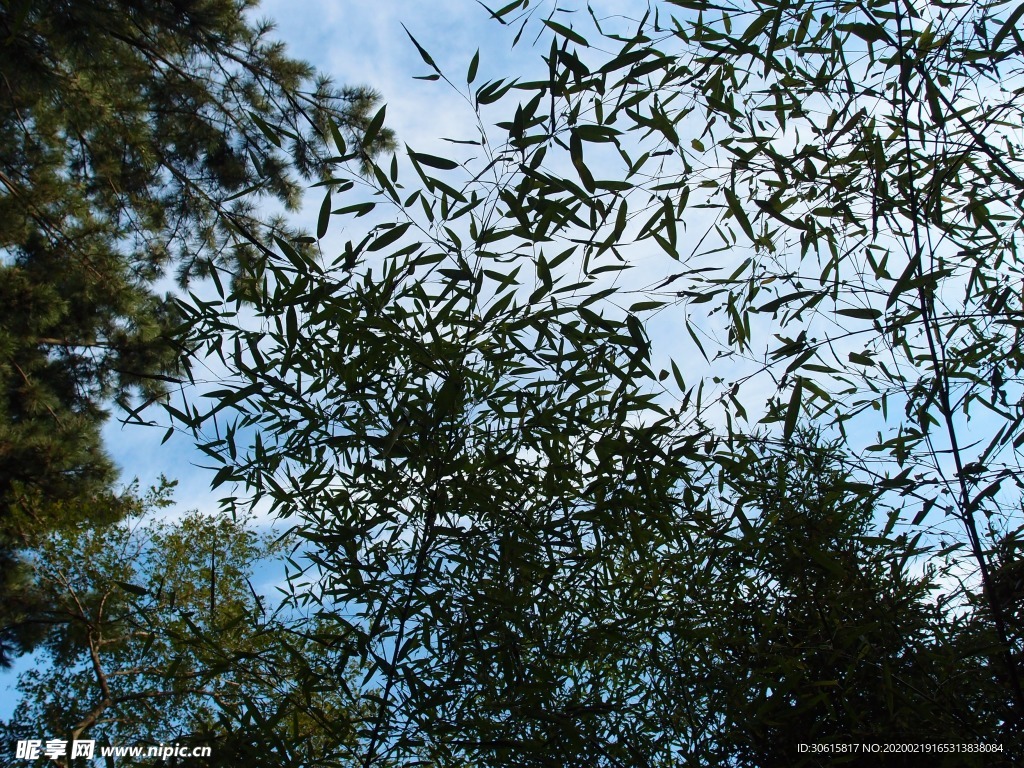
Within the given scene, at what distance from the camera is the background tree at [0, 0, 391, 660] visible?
5.06 meters

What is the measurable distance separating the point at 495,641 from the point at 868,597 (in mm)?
967

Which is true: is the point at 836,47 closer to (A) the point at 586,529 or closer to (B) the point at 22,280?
(A) the point at 586,529

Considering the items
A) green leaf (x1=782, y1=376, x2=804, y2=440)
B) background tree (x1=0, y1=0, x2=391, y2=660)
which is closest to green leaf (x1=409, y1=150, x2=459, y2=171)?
green leaf (x1=782, y1=376, x2=804, y2=440)

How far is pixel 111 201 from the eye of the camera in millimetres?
6250

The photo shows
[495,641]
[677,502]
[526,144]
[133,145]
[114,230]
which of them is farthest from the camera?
[114,230]

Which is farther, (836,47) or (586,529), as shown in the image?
(586,529)

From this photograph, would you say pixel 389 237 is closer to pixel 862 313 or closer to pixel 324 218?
pixel 324 218

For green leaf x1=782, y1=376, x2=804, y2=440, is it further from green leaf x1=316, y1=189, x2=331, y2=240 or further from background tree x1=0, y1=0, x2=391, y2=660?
background tree x1=0, y1=0, x2=391, y2=660

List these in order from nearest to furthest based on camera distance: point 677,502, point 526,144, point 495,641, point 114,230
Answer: point 526,144
point 495,641
point 677,502
point 114,230

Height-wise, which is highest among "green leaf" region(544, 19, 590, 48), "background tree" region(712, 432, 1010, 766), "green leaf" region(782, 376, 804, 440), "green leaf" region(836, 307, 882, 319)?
"green leaf" region(544, 19, 590, 48)

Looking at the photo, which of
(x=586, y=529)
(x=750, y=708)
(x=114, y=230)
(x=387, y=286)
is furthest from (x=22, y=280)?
(x=750, y=708)

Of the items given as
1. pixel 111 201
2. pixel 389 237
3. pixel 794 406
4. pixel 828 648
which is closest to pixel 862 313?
pixel 794 406

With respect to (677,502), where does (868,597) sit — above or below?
below

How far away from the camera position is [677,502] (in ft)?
6.24
